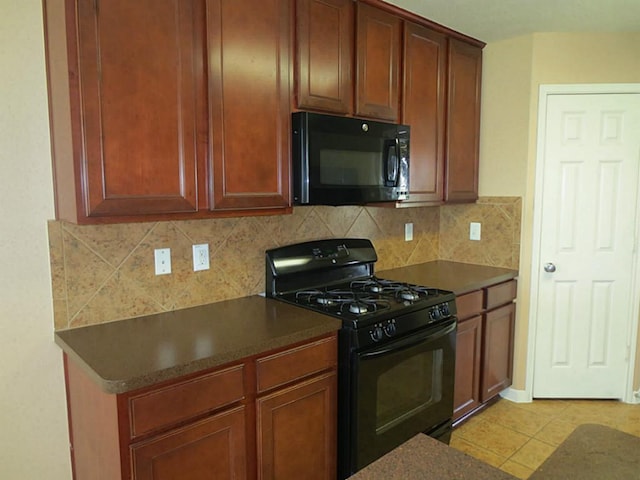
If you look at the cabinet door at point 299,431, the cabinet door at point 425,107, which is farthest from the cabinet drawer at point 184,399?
the cabinet door at point 425,107

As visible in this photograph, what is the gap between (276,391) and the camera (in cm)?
180

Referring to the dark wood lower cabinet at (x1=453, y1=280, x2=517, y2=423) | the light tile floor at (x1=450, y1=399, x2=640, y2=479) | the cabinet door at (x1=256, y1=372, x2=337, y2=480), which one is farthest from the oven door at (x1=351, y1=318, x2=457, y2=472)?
the light tile floor at (x1=450, y1=399, x2=640, y2=479)

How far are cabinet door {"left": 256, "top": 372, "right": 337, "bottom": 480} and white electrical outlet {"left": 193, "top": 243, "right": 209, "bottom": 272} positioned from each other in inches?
28.4

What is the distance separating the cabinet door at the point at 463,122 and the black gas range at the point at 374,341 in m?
0.81

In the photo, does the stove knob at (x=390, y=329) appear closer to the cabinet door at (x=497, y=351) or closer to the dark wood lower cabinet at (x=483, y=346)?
the dark wood lower cabinet at (x=483, y=346)

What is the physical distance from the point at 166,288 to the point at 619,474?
5.73 feet

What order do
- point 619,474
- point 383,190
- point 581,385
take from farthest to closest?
point 581,385, point 383,190, point 619,474

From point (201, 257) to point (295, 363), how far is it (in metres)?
0.70

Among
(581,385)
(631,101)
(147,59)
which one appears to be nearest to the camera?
(147,59)

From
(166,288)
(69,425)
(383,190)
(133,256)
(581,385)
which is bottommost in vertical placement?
(581,385)

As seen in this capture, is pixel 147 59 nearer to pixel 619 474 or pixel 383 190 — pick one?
pixel 383 190

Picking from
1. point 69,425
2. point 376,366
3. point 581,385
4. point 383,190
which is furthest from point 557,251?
point 69,425

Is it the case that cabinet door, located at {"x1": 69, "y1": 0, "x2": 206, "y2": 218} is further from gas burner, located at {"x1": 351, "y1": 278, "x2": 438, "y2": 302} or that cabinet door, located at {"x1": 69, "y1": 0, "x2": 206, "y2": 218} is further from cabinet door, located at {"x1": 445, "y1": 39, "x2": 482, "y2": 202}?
cabinet door, located at {"x1": 445, "y1": 39, "x2": 482, "y2": 202}

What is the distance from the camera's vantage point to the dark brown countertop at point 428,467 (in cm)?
92
